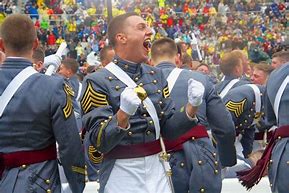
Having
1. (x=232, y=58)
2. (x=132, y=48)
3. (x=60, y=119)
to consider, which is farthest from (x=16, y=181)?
(x=232, y=58)

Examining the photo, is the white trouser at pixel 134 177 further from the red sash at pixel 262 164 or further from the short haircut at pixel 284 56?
the short haircut at pixel 284 56

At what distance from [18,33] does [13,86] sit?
0.97 ft

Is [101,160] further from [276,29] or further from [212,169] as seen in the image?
[276,29]

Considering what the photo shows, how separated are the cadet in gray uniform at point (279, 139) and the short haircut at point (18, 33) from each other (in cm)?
203

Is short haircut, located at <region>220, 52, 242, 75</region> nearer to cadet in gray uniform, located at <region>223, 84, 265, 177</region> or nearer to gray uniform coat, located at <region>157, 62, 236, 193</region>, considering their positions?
cadet in gray uniform, located at <region>223, 84, 265, 177</region>

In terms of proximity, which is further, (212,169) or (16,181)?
(212,169)

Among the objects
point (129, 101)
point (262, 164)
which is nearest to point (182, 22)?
Result: point (262, 164)

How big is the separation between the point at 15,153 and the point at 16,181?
0.49 feet

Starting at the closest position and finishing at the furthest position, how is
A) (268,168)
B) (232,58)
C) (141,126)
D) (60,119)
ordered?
(60,119) < (141,126) < (268,168) < (232,58)

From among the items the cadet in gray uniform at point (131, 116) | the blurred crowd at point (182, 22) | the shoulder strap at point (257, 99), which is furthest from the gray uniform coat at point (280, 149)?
the blurred crowd at point (182, 22)

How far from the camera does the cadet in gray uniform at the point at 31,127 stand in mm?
3951

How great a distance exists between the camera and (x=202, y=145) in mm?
5664

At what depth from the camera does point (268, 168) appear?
551 centimetres

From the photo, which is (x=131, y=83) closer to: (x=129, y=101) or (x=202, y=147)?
(x=129, y=101)
